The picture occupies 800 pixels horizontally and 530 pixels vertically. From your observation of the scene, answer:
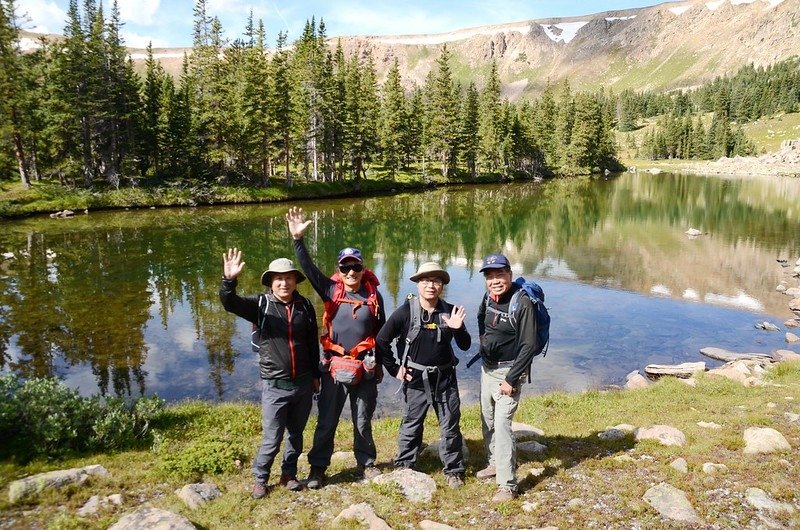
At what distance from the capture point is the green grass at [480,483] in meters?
6.06

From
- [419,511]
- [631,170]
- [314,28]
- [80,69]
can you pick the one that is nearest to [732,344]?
[419,511]

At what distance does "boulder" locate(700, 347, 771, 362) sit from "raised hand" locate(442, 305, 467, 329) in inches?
532

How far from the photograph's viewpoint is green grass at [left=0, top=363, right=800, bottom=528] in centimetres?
606

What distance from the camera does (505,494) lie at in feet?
21.5

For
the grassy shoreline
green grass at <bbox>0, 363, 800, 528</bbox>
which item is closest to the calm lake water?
the grassy shoreline

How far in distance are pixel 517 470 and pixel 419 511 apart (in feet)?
5.91

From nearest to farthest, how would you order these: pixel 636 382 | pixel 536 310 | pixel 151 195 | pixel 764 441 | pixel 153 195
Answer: pixel 536 310 → pixel 764 441 → pixel 636 382 → pixel 151 195 → pixel 153 195

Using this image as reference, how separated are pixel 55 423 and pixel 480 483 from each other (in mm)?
6089

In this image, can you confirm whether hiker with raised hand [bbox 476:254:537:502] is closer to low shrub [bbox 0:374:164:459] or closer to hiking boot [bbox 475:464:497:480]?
hiking boot [bbox 475:464:497:480]

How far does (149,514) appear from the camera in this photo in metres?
5.62

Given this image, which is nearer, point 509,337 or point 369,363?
point 509,337

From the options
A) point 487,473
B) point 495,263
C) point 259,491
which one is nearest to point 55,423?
point 259,491

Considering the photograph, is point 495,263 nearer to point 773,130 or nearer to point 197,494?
point 197,494

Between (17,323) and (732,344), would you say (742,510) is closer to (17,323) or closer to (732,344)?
(732,344)
